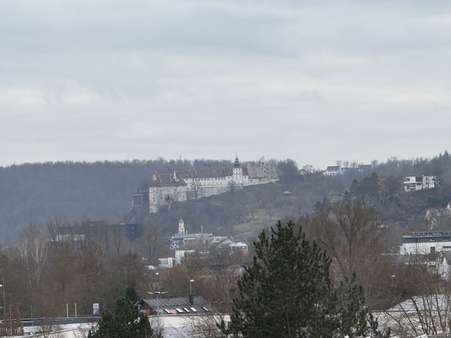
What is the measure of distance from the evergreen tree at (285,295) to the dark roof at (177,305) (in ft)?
148

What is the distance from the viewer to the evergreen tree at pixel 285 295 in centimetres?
4034

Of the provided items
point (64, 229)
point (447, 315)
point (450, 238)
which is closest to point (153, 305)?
point (447, 315)

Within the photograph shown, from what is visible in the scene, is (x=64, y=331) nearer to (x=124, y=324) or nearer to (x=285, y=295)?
(x=124, y=324)

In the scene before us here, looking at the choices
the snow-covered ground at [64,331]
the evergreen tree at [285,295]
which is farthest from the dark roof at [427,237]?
the evergreen tree at [285,295]

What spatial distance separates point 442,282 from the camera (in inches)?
3036

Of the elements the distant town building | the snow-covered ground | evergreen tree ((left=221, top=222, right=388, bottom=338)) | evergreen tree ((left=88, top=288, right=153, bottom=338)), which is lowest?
the distant town building

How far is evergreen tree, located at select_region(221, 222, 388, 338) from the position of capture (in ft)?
132

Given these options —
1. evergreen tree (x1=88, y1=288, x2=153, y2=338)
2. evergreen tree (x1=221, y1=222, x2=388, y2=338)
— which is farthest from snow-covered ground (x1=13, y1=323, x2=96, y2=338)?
evergreen tree (x1=221, y1=222, x2=388, y2=338)

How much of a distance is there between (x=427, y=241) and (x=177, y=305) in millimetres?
75543

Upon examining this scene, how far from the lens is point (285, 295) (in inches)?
1587

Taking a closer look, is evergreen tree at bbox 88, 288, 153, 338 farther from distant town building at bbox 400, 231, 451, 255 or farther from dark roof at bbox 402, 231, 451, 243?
dark roof at bbox 402, 231, 451, 243

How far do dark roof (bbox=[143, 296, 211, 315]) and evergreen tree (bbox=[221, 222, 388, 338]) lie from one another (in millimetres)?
45195

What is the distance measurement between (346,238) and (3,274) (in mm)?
22142

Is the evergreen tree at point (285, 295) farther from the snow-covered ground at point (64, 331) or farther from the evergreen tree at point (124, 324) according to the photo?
the snow-covered ground at point (64, 331)
